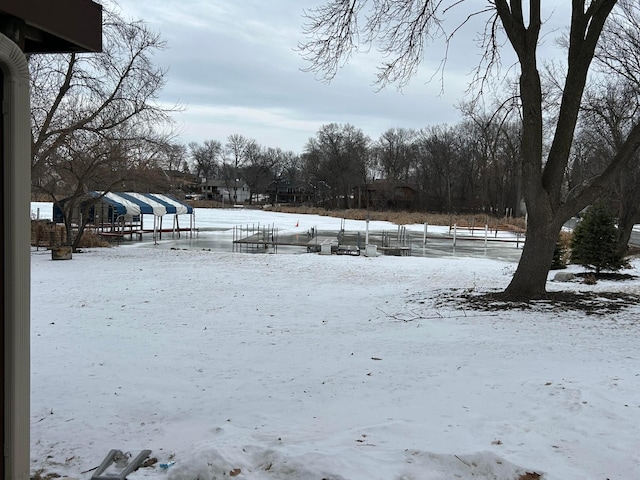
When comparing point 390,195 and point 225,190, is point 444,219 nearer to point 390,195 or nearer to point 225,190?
point 390,195

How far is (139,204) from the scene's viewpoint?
31531 mm

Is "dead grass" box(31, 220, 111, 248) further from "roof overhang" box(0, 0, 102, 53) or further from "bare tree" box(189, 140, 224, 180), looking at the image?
"bare tree" box(189, 140, 224, 180)

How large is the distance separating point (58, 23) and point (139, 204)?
2958 centimetres

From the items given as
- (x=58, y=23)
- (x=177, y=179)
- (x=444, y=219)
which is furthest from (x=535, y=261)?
(x=444, y=219)

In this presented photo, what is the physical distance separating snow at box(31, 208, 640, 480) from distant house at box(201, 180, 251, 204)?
11370cm

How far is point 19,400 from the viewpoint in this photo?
119 inches

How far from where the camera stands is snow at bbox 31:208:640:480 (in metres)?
3.66

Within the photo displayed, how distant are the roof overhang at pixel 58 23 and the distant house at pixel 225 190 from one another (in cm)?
11957

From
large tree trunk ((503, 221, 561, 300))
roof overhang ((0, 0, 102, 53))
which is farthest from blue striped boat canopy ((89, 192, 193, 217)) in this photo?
roof overhang ((0, 0, 102, 53))

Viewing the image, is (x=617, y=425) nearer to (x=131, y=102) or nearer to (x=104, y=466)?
(x=104, y=466)

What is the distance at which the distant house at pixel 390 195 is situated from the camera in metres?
87.4

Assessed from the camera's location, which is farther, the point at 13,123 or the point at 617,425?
the point at 617,425

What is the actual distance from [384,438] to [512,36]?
8934 mm

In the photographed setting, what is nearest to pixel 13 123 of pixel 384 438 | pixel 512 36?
pixel 384 438
